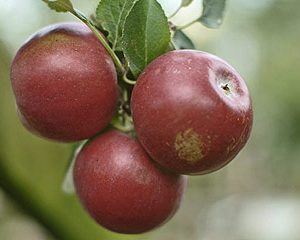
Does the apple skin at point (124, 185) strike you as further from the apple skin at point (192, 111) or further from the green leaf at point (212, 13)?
the green leaf at point (212, 13)

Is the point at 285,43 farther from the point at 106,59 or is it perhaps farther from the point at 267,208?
the point at 106,59

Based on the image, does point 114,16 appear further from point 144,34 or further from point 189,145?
point 189,145

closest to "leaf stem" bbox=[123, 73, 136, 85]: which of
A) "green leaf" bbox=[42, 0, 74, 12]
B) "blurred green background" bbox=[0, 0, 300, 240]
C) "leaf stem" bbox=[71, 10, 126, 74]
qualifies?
"leaf stem" bbox=[71, 10, 126, 74]

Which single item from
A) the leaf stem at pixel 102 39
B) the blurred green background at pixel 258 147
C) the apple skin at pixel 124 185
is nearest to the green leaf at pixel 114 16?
the leaf stem at pixel 102 39

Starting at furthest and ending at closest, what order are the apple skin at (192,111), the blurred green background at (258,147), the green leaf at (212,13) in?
the blurred green background at (258,147) → the green leaf at (212,13) → the apple skin at (192,111)

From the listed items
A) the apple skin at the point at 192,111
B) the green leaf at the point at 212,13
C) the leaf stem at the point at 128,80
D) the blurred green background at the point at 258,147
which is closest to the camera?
the apple skin at the point at 192,111

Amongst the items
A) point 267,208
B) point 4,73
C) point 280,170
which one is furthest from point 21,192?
point 280,170

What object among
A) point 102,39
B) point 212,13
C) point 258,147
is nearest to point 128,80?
point 102,39
